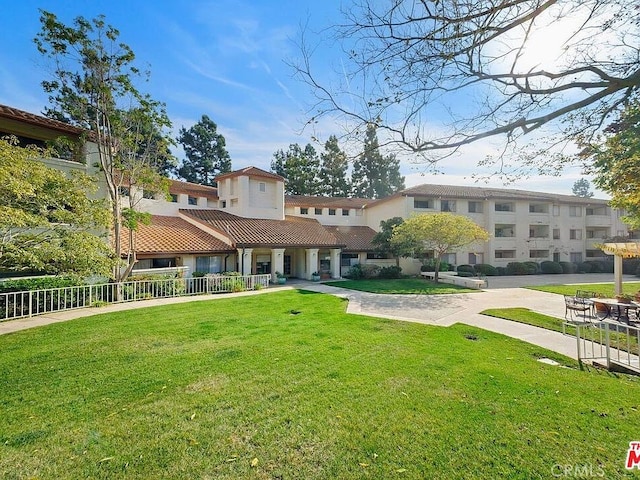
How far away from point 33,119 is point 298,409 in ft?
51.3

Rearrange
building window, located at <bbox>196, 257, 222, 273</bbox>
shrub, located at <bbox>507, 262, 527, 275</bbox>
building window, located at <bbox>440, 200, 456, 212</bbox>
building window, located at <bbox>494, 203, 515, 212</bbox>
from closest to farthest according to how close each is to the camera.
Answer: building window, located at <bbox>196, 257, 222, 273</bbox>, shrub, located at <bbox>507, 262, 527, 275</bbox>, building window, located at <bbox>440, 200, 456, 212</bbox>, building window, located at <bbox>494, 203, 515, 212</bbox>

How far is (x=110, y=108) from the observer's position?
1370 centimetres

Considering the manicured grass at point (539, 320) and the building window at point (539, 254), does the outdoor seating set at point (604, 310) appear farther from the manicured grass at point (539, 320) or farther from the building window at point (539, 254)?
the building window at point (539, 254)

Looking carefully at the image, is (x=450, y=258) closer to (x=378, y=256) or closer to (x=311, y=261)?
(x=378, y=256)

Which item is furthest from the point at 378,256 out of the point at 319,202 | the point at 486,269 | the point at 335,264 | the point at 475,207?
the point at 475,207

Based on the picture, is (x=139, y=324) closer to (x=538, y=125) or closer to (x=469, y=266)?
(x=538, y=125)

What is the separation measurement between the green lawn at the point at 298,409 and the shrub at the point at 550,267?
30.4 meters

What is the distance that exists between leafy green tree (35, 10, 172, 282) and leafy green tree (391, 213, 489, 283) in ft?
55.2

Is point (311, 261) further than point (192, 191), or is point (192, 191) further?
point (192, 191)

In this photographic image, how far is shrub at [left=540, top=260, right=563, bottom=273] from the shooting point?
32.2 meters

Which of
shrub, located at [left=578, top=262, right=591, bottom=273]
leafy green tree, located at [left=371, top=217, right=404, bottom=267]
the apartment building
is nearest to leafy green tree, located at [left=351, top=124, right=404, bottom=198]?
the apartment building

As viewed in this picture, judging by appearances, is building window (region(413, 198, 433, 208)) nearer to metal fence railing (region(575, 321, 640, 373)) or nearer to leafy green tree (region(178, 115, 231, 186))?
metal fence railing (region(575, 321, 640, 373))

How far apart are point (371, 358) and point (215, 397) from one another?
3471 millimetres

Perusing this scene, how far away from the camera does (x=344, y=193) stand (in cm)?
4828
